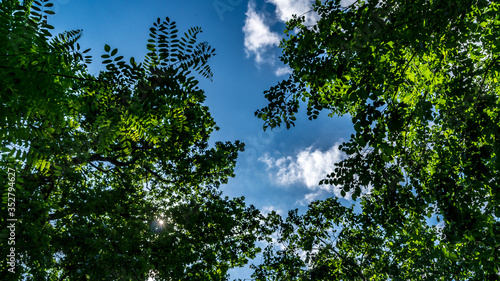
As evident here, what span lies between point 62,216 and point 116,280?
419 cm

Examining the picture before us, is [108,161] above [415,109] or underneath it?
above

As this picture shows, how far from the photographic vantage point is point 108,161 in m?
11.8

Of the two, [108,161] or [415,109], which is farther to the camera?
[108,161]

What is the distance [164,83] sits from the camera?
2629mm

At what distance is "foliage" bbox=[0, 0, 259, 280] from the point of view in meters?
2.60

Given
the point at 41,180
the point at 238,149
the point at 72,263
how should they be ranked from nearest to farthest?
the point at 72,263, the point at 41,180, the point at 238,149

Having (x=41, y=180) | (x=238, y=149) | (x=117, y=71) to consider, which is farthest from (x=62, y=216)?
(x=117, y=71)

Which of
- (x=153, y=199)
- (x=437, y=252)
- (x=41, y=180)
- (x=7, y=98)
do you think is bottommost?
(x=437, y=252)

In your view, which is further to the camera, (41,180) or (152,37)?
(41,180)

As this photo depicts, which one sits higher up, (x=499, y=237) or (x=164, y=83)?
(x=164, y=83)

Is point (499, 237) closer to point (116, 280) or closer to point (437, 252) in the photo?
point (437, 252)

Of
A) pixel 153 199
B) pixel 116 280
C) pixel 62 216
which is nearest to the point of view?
pixel 116 280

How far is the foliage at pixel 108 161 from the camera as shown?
8.52 ft

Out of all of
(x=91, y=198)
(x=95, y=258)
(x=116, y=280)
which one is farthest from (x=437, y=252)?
(x=91, y=198)
